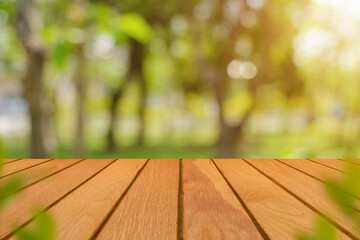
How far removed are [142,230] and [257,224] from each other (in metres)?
0.35

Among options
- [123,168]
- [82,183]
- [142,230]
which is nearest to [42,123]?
[123,168]

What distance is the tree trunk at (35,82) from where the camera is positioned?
3410 millimetres

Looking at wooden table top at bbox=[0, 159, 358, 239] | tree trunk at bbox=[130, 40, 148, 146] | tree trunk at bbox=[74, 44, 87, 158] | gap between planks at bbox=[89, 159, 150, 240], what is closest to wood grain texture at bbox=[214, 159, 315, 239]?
wooden table top at bbox=[0, 159, 358, 239]

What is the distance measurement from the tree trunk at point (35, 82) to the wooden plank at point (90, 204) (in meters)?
2.10

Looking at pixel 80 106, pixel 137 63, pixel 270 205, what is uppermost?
pixel 137 63

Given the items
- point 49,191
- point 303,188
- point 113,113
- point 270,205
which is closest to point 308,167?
point 303,188

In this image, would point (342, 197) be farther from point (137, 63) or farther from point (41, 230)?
point (137, 63)

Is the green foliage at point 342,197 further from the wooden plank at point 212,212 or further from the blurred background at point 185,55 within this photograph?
the wooden plank at point 212,212

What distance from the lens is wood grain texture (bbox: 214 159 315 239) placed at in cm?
106

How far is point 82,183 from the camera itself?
160cm

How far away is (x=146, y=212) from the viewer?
1.19 meters

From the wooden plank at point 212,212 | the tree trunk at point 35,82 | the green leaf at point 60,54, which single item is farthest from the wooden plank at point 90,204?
the tree trunk at point 35,82

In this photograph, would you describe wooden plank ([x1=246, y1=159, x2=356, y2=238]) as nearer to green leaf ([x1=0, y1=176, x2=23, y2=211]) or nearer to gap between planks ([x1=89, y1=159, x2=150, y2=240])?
gap between planks ([x1=89, y1=159, x2=150, y2=240])

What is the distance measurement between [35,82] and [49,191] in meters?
2.48
